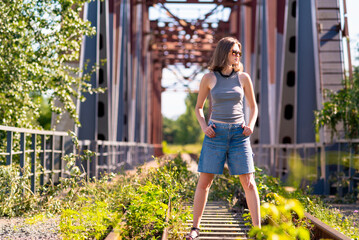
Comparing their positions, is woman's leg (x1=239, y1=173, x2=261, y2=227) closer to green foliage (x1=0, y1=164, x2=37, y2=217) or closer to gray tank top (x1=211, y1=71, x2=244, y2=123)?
gray tank top (x1=211, y1=71, x2=244, y2=123)

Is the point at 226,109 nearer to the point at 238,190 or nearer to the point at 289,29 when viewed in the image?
the point at 238,190

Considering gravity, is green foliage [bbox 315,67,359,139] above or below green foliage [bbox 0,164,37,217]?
above

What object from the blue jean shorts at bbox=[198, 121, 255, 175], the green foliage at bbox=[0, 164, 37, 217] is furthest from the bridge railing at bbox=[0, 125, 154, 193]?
the blue jean shorts at bbox=[198, 121, 255, 175]

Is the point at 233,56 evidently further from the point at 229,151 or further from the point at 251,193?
the point at 251,193

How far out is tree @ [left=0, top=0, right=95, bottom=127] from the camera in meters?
6.23

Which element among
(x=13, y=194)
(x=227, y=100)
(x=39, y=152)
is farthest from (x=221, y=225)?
(x=39, y=152)

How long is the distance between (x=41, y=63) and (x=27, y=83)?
0.51 metres

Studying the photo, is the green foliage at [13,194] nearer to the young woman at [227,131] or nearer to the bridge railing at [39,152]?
the bridge railing at [39,152]

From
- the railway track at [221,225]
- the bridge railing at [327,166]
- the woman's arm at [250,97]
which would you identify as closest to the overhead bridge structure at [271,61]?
the bridge railing at [327,166]

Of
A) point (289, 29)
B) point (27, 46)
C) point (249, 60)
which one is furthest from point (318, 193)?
point (249, 60)

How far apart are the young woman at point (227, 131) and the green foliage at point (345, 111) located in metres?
4.39

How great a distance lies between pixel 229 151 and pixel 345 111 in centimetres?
467

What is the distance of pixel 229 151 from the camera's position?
11.8 feet

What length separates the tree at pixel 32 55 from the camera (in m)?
6.23
